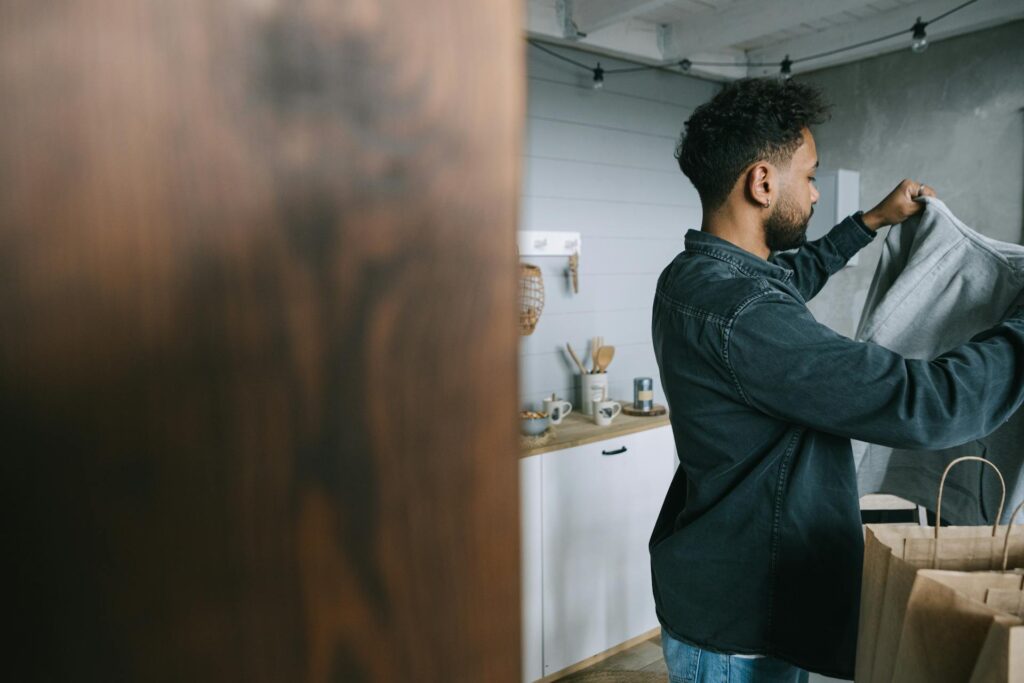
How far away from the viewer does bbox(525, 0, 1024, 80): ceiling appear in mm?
2979

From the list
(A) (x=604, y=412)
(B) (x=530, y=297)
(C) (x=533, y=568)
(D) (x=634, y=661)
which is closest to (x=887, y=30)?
(B) (x=530, y=297)

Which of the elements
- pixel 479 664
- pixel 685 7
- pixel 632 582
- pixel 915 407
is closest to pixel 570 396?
pixel 632 582

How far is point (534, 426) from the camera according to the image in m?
2.69

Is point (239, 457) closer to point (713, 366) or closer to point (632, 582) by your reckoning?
point (713, 366)

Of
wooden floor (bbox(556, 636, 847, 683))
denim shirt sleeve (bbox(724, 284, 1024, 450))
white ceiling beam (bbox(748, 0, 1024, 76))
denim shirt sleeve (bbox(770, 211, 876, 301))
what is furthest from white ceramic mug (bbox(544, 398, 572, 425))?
white ceiling beam (bbox(748, 0, 1024, 76))

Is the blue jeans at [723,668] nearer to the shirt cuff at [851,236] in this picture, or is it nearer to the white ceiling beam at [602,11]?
Result: the shirt cuff at [851,236]

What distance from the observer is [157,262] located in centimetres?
24

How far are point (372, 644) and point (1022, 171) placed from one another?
3.81 metres

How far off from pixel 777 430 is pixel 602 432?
1.60 m

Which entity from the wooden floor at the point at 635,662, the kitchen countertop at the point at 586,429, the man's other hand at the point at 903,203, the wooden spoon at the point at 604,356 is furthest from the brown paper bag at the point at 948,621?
the wooden spoon at the point at 604,356

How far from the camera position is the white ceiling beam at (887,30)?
9.84 ft

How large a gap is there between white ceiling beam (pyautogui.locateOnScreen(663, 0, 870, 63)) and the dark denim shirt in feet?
7.22

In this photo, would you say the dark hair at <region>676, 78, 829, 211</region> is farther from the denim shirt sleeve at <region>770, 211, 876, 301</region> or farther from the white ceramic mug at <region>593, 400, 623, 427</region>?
the white ceramic mug at <region>593, 400, 623, 427</region>

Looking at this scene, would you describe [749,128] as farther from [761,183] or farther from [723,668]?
[723,668]
